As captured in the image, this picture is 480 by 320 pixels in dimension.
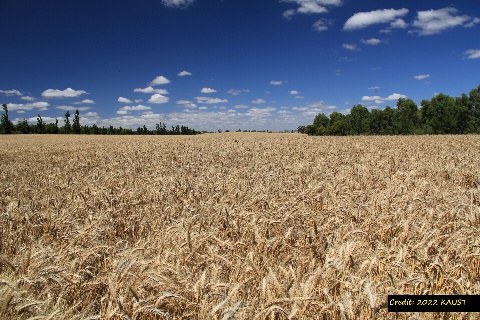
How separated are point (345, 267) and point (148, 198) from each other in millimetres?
3751

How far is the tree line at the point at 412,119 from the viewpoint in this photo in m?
79.2

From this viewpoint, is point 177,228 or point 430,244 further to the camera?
point 177,228

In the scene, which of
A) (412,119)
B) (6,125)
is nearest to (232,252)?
(412,119)

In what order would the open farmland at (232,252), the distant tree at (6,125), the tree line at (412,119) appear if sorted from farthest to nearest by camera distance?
the distant tree at (6,125) → the tree line at (412,119) → the open farmland at (232,252)

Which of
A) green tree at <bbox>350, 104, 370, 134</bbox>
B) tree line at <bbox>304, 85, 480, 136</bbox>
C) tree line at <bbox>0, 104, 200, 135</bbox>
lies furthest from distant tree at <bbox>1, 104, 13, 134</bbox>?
green tree at <bbox>350, 104, 370, 134</bbox>

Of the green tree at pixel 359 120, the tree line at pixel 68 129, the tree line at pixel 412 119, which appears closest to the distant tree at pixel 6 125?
the tree line at pixel 68 129

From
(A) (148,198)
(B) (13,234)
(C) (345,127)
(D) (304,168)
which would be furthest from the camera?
(C) (345,127)

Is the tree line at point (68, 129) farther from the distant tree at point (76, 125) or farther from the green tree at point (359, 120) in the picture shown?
the green tree at point (359, 120)

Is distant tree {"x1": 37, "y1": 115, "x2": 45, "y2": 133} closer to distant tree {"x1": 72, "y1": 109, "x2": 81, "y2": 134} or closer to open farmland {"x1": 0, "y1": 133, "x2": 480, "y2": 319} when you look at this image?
distant tree {"x1": 72, "y1": 109, "x2": 81, "y2": 134}

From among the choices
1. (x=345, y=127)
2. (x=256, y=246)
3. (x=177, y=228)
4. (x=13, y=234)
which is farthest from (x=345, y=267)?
(x=345, y=127)

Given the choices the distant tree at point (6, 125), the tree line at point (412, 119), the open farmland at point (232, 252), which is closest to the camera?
the open farmland at point (232, 252)

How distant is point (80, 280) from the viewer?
2285mm

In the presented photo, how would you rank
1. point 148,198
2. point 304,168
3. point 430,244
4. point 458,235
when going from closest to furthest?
point 430,244 < point 458,235 < point 148,198 < point 304,168

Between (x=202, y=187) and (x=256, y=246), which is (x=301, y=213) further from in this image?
(x=202, y=187)
